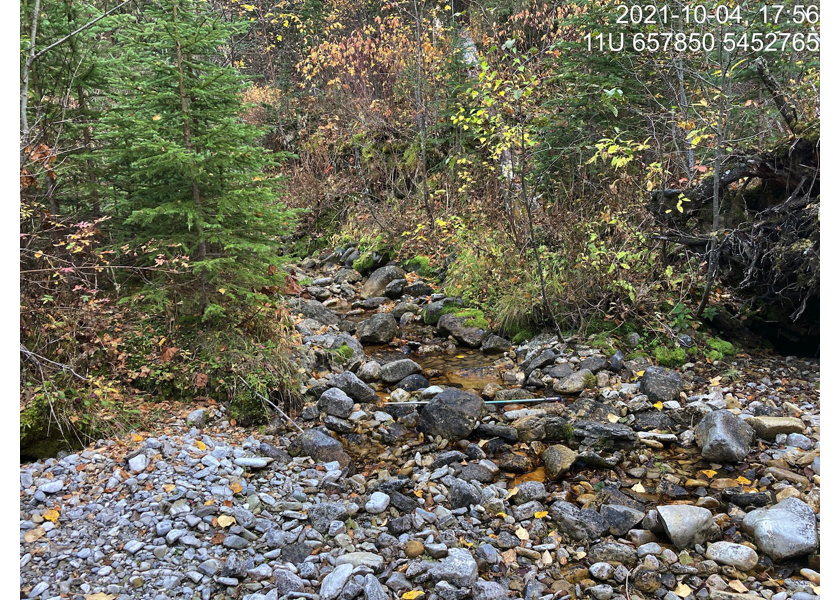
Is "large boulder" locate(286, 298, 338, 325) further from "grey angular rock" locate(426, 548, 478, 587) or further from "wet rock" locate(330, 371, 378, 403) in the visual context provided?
"grey angular rock" locate(426, 548, 478, 587)

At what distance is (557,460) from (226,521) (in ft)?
8.43

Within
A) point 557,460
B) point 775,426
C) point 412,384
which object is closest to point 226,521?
point 557,460

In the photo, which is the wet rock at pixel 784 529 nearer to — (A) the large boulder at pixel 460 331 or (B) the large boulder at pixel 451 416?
(B) the large boulder at pixel 451 416

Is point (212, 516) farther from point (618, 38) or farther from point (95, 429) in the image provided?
point (618, 38)

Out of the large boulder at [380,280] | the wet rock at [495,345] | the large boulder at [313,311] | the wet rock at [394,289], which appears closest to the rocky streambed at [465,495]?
the wet rock at [495,345]

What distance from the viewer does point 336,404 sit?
5.39 metres

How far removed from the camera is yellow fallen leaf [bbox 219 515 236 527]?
3463mm

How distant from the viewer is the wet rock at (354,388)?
5746 mm

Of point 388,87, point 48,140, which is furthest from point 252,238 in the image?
point 388,87

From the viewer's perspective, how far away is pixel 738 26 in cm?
567

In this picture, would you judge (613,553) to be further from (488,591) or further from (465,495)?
(465,495)

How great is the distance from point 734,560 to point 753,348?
11.9ft

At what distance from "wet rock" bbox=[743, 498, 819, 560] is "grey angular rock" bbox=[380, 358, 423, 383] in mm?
3773

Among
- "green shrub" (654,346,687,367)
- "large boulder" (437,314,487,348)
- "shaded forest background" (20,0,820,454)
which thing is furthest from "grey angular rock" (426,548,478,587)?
"large boulder" (437,314,487,348)
